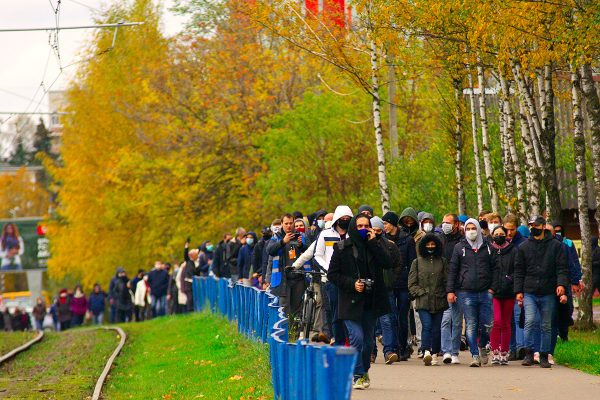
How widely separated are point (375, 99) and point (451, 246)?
1144cm

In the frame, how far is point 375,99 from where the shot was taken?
3180cm

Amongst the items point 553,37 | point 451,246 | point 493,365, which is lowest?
point 493,365

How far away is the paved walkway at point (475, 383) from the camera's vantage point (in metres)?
15.6

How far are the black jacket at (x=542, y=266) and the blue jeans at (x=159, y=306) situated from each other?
2597cm

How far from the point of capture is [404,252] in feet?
67.2

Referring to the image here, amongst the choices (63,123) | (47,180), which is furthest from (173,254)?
(47,180)

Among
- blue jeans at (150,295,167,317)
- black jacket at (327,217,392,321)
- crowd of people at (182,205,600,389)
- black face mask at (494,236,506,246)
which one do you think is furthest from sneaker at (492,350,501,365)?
blue jeans at (150,295,167,317)

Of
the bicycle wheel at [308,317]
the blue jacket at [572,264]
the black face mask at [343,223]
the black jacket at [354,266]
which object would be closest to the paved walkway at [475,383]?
the black jacket at [354,266]

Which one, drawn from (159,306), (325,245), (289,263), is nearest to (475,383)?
(325,245)

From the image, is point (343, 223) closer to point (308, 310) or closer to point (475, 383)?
point (475, 383)

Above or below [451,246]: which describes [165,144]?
above

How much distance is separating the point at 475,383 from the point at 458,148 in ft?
54.2

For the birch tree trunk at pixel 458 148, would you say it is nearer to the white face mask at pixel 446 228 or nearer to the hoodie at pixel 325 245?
the white face mask at pixel 446 228

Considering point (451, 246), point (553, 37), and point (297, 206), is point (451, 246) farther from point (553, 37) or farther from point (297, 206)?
point (297, 206)
